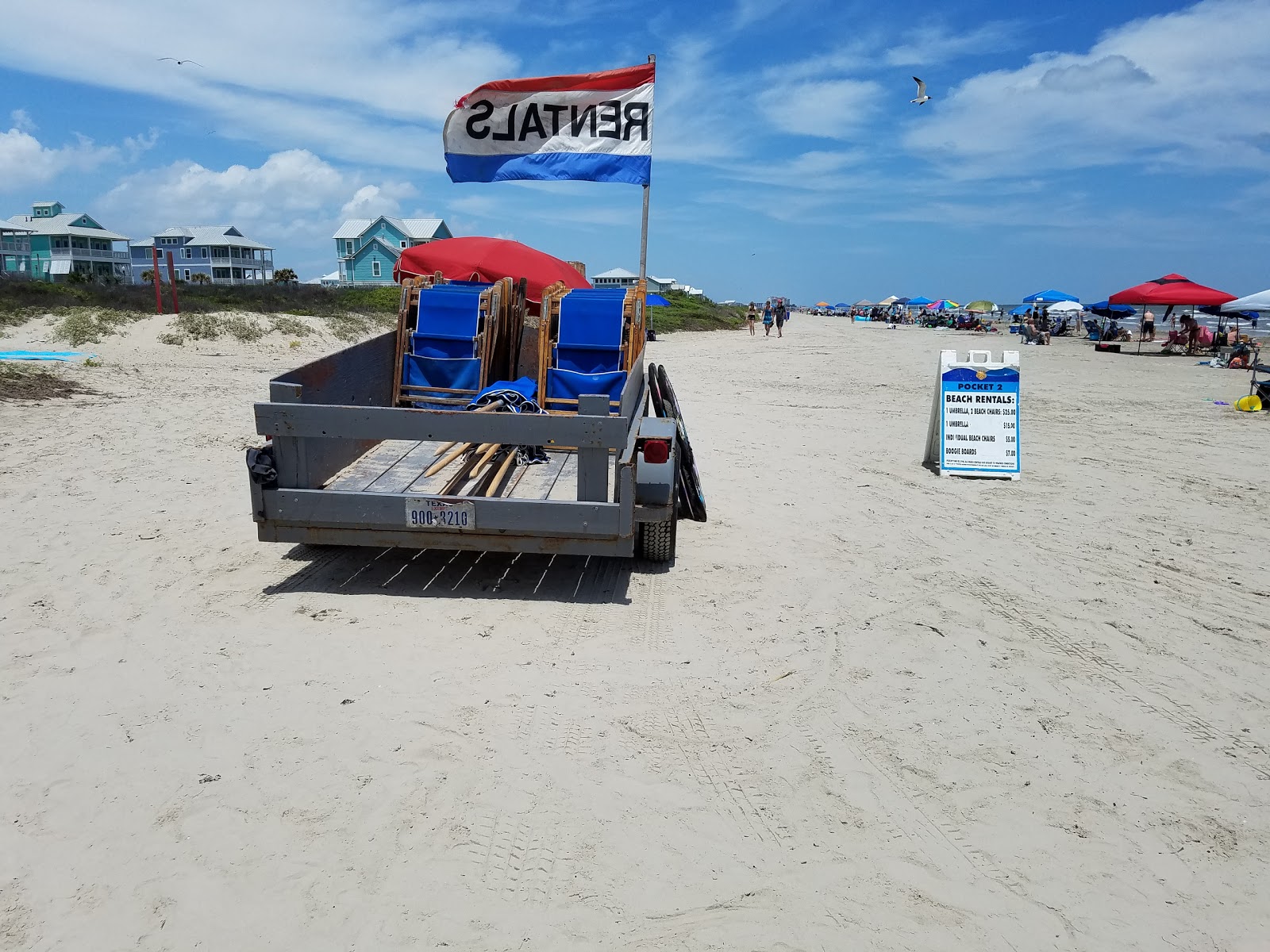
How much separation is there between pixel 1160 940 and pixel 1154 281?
104 feet

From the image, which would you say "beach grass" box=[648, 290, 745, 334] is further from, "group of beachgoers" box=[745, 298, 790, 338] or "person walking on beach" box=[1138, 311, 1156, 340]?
"person walking on beach" box=[1138, 311, 1156, 340]

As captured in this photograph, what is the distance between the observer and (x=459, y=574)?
5.39 meters

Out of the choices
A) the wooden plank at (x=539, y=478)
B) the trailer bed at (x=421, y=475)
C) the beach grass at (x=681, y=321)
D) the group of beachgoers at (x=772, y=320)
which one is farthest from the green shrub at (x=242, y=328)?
the group of beachgoers at (x=772, y=320)

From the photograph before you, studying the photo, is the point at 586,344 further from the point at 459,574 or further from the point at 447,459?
the point at 459,574

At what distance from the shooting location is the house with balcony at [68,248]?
58.5m

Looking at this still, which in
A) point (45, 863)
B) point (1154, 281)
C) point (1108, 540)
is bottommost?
point (45, 863)

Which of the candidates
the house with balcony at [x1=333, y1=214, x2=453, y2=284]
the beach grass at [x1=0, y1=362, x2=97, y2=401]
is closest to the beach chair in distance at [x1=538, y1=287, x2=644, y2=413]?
the beach grass at [x1=0, y1=362, x2=97, y2=401]

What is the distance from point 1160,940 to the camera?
8.25 ft

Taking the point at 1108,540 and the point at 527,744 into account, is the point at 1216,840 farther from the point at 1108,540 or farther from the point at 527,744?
the point at 1108,540

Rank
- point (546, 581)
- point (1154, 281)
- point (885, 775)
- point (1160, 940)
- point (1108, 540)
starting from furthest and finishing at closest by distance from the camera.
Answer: point (1154, 281), point (1108, 540), point (546, 581), point (885, 775), point (1160, 940)

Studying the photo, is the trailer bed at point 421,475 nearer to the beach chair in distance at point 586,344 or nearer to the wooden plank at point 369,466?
the wooden plank at point 369,466

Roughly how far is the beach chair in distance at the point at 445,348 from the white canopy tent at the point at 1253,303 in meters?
20.6

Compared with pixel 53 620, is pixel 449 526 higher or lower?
higher

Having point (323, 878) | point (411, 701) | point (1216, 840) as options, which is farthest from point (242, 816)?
point (1216, 840)
